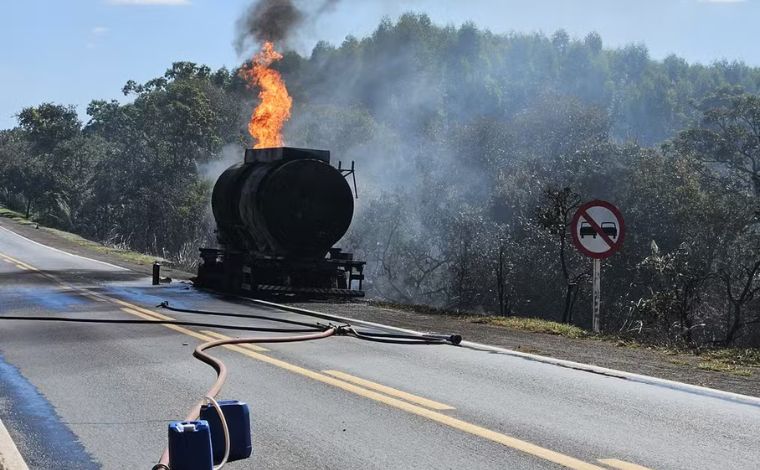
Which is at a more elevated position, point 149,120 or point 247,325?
point 149,120

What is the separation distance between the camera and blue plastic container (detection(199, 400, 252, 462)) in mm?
5109

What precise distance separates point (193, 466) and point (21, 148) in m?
87.7

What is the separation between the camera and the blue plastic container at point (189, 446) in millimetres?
4480

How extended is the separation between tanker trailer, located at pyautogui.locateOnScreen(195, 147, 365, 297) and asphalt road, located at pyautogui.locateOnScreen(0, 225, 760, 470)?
6.80m

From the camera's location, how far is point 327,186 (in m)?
18.2

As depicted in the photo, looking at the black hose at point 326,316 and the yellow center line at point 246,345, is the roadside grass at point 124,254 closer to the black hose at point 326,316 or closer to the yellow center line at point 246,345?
the black hose at point 326,316

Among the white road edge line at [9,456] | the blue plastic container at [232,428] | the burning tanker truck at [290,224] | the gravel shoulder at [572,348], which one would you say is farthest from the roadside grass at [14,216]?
the blue plastic container at [232,428]

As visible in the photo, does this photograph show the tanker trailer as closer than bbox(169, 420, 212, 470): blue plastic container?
No

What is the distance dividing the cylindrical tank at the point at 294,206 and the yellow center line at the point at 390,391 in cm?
978

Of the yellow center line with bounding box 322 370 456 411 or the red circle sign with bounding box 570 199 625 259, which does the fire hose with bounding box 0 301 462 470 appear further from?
the red circle sign with bounding box 570 199 625 259

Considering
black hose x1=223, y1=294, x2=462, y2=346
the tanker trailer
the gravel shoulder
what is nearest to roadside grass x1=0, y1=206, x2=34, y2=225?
the tanker trailer

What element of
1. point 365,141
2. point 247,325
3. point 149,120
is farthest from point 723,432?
point 149,120

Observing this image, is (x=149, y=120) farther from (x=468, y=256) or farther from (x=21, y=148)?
(x=468, y=256)

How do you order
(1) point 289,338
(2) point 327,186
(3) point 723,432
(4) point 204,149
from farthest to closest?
(4) point 204,149 < (2) point 327,186 < (1) point 289,338 < (3) point 723,432
